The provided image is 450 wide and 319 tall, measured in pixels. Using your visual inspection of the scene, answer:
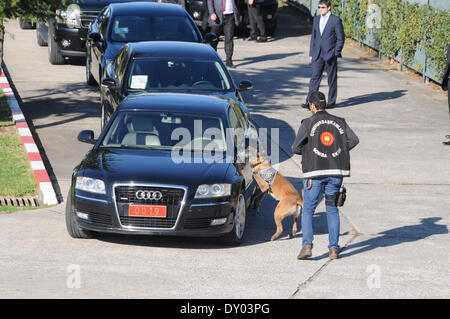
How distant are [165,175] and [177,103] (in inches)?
65.5

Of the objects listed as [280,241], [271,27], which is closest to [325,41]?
[280,241]

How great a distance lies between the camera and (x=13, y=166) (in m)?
12.2

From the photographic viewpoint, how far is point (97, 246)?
29.6 ft

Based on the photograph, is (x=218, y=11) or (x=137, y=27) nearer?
(x=137, y=27)

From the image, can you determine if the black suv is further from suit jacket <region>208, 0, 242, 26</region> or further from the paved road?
suit jacket <region>208, 0, 242, 26</region>

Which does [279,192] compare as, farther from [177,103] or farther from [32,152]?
[32,152]

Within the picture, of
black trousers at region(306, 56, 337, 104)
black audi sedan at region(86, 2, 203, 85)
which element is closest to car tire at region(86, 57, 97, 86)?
black audi sedan at region(86, 2, 203, 85)

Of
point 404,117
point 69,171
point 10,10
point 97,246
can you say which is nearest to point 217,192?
point 97,246

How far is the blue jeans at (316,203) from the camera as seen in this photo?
8.55 metres

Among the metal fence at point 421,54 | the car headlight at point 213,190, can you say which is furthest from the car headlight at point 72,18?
the car headlight at point 213,190

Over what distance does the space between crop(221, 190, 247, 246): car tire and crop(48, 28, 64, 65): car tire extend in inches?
466

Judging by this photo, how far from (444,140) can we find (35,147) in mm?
6778

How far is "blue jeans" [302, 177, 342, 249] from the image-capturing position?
8.55m
